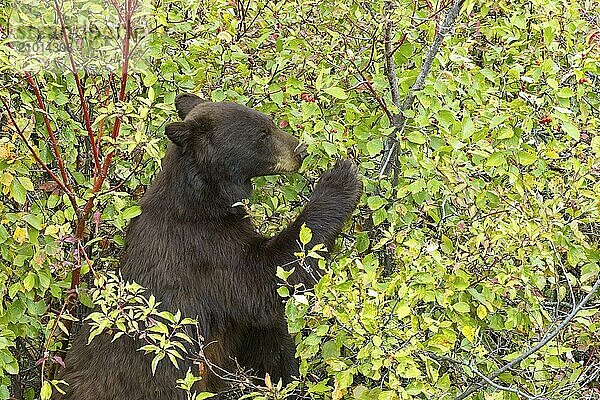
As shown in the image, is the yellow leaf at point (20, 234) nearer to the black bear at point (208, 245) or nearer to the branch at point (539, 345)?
the black bear at point (208, 245)

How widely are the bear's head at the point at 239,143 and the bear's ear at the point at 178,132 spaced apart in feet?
0.19

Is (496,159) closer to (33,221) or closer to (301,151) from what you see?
(301,151)

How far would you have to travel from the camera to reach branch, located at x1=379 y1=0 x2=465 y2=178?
3432mm

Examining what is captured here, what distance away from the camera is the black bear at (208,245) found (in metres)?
4.07

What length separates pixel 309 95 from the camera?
396 cm

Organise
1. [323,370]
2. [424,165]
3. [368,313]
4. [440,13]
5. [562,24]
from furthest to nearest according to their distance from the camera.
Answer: [323,370]
[562,24]
[440,13]
[424,165]
[368,313]

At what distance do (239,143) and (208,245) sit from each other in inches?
21.7

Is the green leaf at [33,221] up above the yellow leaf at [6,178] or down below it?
below

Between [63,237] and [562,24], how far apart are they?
260 centimetres

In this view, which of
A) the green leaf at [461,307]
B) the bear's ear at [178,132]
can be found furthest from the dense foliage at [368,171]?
the bear's ear at [178,132]

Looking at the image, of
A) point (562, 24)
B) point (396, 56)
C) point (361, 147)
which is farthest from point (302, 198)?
point (562, 24)

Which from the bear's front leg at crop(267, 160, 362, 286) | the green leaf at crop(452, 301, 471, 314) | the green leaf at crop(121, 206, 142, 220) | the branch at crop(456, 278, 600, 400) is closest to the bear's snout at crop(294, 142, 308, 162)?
the bear's front leg at crop(267, 160, 362, 286)

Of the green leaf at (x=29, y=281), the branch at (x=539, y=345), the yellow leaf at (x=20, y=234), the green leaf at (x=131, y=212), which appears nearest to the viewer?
the branch at (x=539, y=345)

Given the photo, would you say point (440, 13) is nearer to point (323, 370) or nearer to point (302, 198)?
point (302, 198)
